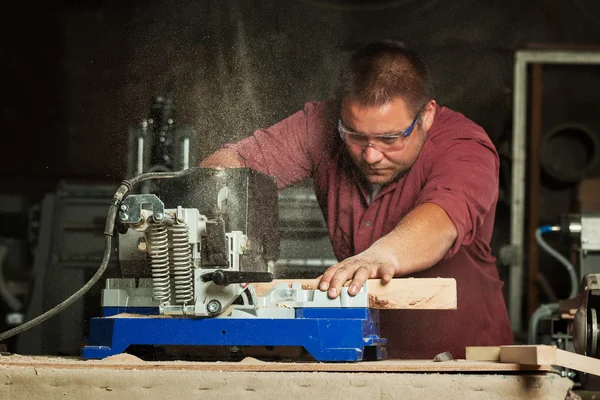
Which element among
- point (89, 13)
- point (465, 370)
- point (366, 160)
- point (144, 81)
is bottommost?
point (465, 370)

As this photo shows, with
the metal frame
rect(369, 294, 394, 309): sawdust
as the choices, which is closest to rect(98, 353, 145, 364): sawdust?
rect(369, 294, 394, 309): sawdust

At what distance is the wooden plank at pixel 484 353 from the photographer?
54.4 inches

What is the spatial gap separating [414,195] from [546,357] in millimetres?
698

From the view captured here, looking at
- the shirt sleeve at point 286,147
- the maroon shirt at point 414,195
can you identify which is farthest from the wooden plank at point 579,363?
the shirt sleeve at point 286,147

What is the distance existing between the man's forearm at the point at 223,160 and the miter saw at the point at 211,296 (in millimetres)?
253

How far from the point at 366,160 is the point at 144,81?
0.54 metres

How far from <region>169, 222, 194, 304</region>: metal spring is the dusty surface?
0.24 metres

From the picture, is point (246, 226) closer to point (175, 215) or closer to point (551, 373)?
point (175, 215)

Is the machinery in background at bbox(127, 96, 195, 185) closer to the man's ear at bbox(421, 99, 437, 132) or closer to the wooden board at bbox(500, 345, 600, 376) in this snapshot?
the man's ear at bbox(421, 99, 437, 132)

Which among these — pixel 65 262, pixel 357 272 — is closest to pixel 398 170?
pixel 357 272

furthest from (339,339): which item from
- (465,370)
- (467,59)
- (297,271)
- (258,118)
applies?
(467,59)

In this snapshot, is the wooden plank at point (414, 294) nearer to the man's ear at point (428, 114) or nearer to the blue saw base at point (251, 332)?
the blue saw base at point (251, 332)

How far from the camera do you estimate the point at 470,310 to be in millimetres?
1934

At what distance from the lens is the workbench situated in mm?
1236
